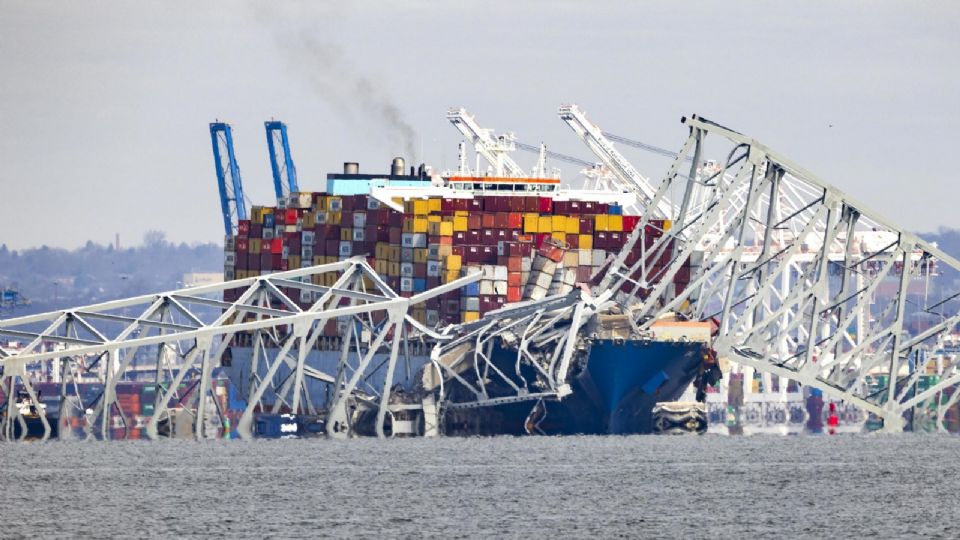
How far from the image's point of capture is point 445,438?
410 ft

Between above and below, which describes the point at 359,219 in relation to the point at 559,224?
above

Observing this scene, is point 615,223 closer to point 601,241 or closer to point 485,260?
point 601,241

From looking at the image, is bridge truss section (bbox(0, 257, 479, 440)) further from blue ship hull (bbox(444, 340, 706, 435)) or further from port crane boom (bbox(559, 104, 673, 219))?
port crane boom (bbox(559, 104, 673, 219))

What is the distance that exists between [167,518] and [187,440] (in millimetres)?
50115

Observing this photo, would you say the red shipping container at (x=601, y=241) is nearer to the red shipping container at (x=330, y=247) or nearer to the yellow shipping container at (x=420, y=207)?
the yellow shipping container at (x=420, y=207)

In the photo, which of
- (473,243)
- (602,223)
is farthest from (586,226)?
(473,243)

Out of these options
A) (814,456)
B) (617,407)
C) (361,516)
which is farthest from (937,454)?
(361,516)

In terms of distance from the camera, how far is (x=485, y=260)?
139625 mm

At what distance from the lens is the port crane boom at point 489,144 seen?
6644 inches

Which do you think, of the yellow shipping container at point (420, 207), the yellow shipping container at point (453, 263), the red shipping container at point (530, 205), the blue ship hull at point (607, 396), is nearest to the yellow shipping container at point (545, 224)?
the red shipping container at point (530, 205)

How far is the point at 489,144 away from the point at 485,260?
3998 cm

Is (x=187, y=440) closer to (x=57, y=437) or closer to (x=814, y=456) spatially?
(x=57, y=437)

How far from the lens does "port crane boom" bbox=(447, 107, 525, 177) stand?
554 feet

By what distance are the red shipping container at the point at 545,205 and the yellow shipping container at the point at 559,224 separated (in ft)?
6.91
